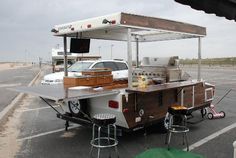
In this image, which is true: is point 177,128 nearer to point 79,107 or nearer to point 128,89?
point 128,89

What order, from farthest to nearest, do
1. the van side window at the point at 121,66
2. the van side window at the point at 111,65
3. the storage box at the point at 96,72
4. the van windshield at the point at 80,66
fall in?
the van side window at the point at 121,66 → the van side window at the point at 111,65 → the van windshield at the point at 80,66 → the storage box at the point at 96,72

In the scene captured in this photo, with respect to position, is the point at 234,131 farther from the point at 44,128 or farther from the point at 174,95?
the point at 44,128

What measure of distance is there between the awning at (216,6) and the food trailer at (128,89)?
8.67 feet

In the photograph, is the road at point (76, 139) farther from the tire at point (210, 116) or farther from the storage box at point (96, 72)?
the storage box at point (96, 72)

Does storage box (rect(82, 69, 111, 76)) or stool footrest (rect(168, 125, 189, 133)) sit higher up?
storage box (rect(82, 69, 111, 76))

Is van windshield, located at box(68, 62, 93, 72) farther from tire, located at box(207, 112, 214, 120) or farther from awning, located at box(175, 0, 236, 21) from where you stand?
awning, located at box(175, 0, 236, 21)

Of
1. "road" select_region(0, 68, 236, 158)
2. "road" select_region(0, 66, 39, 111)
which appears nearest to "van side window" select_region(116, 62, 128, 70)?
"road" select_region(0, 68, 236, 158)

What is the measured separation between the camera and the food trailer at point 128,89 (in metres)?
5.84

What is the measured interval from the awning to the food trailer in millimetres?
2641

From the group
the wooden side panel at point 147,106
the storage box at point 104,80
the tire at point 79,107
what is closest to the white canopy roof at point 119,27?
the storage box at point 104,80

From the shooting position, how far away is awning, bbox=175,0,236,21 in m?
3.07

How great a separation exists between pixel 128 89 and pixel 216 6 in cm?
313

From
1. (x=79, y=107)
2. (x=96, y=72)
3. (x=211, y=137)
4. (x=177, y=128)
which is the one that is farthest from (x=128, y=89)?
(x=211, y=137)

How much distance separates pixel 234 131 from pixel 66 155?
4.27 meters
